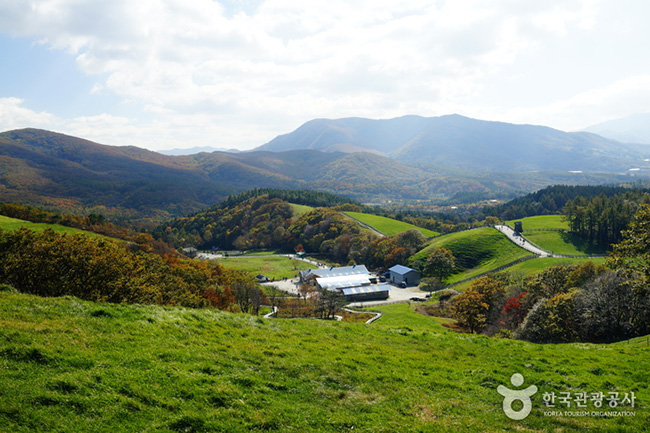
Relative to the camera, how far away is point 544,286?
49.0m

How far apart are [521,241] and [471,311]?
83.9 m

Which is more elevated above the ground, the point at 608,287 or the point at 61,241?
the point at 61,241

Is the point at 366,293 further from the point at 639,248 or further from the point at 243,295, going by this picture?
the point at 639,248

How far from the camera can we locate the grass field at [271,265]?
12341 cm

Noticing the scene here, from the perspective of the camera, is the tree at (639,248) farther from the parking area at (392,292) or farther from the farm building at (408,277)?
the farm building at (408,277)

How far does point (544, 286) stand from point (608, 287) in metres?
13.8

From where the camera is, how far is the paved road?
101719 mm

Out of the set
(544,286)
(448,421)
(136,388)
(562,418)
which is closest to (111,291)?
(136,388)

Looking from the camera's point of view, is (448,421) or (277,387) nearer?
(448,421)

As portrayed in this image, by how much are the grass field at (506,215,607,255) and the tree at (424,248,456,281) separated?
3168 centimetres

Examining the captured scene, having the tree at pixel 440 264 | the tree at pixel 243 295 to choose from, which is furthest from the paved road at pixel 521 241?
the tree at pixel 243 295

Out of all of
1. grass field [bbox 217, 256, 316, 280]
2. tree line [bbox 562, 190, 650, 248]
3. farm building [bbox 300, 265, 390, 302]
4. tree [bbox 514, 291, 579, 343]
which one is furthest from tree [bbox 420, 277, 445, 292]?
tree [bbox 514, 291, 579, 343]

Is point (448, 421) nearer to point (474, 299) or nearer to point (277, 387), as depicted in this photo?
point (277, 387)

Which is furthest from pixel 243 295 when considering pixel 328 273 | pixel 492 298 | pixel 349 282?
pixel 328 273
